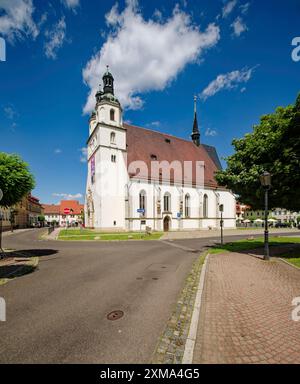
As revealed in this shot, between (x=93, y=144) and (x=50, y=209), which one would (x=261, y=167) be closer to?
(x=93, y=144)

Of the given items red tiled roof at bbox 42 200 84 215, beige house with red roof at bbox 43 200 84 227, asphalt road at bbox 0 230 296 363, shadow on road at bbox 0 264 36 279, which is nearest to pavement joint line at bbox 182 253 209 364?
asphalt road at bbox 0 230 296 363

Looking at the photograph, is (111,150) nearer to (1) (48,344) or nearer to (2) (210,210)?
(2) (210,210)

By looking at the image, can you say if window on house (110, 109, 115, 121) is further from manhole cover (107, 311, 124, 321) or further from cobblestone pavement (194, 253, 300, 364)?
manhole cover (107, 311, 124, 321)

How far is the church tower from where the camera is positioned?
33.7 metres

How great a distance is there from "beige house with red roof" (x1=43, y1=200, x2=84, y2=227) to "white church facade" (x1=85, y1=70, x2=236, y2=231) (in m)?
46.4

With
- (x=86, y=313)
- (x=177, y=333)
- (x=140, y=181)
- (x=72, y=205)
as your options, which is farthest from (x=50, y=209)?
(x=177, y=333)

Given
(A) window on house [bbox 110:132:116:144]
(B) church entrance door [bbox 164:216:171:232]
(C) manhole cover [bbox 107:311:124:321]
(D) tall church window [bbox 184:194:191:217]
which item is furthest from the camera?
(D) tall church window [bbox 184:194:191:217]

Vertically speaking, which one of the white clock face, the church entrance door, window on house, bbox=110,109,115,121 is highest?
window on house, bbox=110,109,115,121

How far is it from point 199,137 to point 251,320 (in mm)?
51114

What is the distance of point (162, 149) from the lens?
4184 cm

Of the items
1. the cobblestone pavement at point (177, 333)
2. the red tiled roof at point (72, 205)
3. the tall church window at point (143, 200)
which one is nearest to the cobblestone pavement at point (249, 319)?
the cobblestone pavement at point (177, 333)

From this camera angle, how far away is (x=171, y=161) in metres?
41.3

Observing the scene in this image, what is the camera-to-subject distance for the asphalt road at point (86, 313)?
11.0 ft
